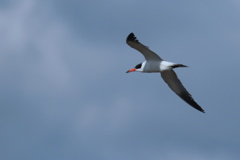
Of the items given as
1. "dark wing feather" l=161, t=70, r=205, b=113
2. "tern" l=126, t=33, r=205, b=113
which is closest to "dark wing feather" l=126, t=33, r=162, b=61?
"tern" l=126, t=33, r=205, b=113

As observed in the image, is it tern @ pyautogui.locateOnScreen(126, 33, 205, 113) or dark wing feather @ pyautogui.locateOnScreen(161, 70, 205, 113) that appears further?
dark wing feather @ pyautogui.locateOnScreen(161, 70, 205, 113)

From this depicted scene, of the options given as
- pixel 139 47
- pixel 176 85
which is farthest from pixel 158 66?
pixel 176 85

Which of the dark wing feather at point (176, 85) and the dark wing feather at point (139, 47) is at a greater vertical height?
the dark wing feather at point (139, 47)

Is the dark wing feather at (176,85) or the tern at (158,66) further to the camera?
the dark wing feather at (176,85)

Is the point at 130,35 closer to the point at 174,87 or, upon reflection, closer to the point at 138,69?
the point at 138,69

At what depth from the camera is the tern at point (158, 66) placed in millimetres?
24281

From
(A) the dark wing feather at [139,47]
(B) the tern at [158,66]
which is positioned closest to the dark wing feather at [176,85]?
(B) the tern at [158,66]

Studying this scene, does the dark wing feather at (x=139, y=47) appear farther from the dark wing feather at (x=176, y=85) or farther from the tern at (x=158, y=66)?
the dark wing feather at (x=176, y=85)

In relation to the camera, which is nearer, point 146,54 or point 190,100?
point 146,54

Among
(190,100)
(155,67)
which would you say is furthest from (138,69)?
(190,100)

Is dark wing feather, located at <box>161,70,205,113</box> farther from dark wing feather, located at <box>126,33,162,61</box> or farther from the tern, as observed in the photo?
dark wing feather, located at <box>126,33,162,61</box>

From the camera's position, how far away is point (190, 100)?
27.0 metres

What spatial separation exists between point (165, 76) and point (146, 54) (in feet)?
7.03

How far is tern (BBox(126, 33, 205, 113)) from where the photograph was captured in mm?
24281
